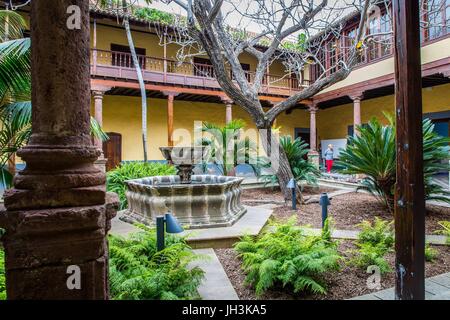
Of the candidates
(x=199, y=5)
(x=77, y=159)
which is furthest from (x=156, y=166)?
(x=77, y=159)

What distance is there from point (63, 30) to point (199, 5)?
168 inches

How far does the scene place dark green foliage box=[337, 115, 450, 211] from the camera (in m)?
4.52

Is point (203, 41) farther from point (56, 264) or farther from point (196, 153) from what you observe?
point (56, 264)

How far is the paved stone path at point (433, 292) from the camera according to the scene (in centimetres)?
206

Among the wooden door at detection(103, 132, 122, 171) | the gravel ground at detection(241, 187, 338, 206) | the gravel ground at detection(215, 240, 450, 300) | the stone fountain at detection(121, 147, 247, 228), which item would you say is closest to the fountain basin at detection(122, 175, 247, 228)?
the stone fountain at detection(121, 147, 247, 228)

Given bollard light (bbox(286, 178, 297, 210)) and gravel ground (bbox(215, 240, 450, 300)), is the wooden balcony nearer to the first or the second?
bollard light (bbox(286, 178, 297, 210))

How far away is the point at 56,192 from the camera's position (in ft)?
3.67

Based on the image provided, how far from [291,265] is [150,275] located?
1.14 m

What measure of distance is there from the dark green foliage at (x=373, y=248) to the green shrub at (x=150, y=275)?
5.34 ft

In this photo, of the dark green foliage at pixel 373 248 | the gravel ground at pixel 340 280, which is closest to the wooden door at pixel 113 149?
the gravel ground at pixel 340 280

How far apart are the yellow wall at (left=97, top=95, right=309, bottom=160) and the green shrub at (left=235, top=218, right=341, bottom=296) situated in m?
11.4

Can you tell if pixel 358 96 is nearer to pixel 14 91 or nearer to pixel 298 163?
pixel 298 163

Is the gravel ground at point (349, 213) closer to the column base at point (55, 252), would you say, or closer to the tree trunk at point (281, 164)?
the tree trunk at point (281, 164)
